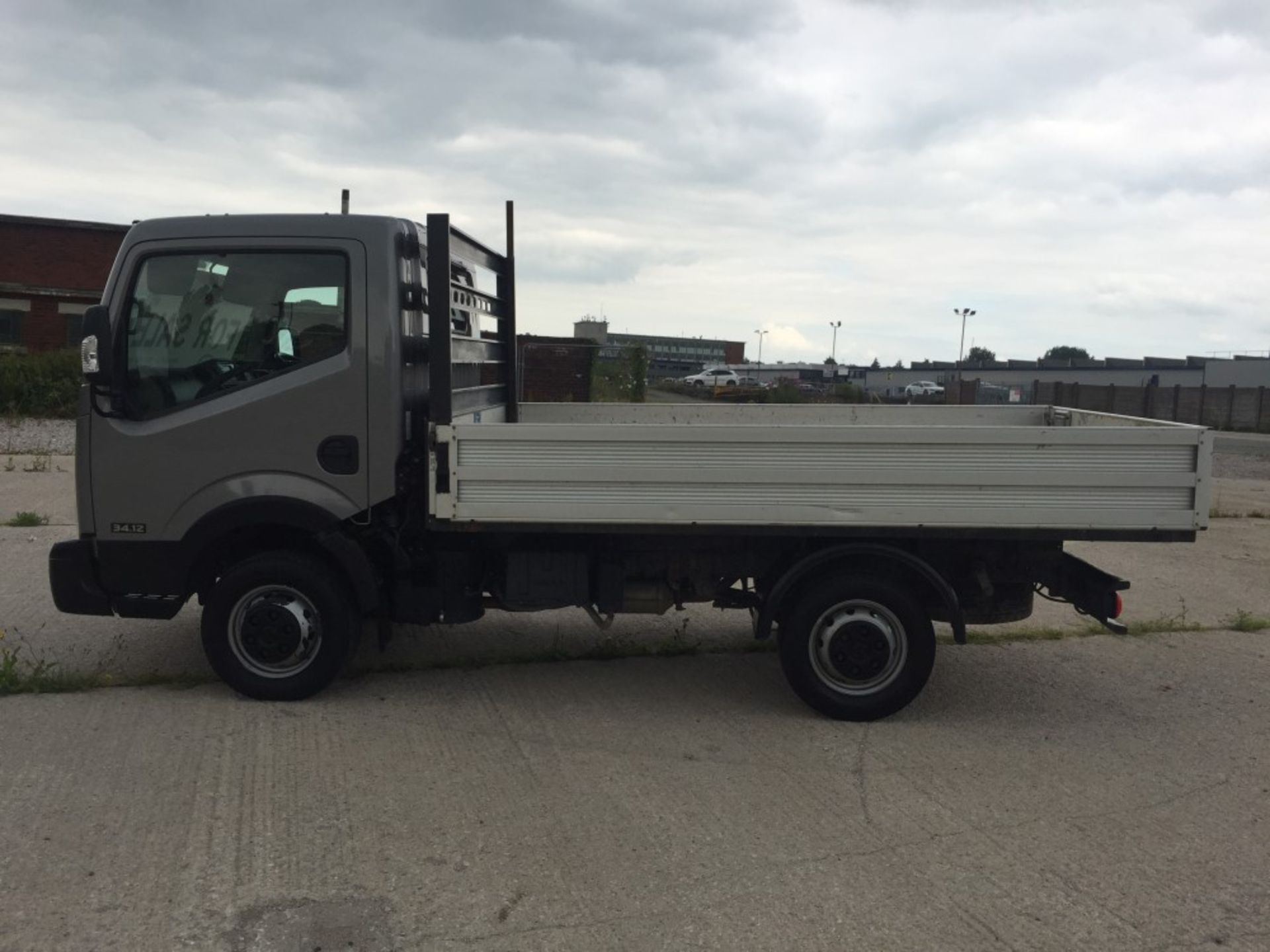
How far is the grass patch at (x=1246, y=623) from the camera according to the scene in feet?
24.3

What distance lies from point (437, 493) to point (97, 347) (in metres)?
1.77

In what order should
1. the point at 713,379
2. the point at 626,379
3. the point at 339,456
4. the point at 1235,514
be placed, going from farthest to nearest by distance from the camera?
1. the point at 713,379
2. the point at 626,379
3. the point at 1235,514
4. the point at 339,456

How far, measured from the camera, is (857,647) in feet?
17.4

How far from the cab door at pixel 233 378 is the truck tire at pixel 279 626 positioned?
0.36 meters

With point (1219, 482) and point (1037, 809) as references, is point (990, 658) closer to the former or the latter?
point (1037, 809)

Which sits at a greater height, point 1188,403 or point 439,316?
point 439,316

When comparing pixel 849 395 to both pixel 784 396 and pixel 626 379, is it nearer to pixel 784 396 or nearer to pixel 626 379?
pixel 784 396

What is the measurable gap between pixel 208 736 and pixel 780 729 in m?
2.73

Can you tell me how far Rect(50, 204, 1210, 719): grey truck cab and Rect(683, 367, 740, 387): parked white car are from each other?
4699 centimetres

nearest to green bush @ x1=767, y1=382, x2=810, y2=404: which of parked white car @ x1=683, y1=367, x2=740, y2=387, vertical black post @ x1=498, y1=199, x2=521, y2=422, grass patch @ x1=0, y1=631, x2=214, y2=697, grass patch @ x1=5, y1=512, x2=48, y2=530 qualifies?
parked white car @ x1=683, y1=367, x2=740, y2=387

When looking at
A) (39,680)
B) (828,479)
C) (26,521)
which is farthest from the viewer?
(26,521)

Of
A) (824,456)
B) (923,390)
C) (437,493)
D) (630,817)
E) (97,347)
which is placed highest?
(97,347)

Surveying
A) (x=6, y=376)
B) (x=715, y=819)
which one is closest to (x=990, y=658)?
(x=715, y=819)

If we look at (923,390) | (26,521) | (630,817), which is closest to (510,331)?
(630,817)
